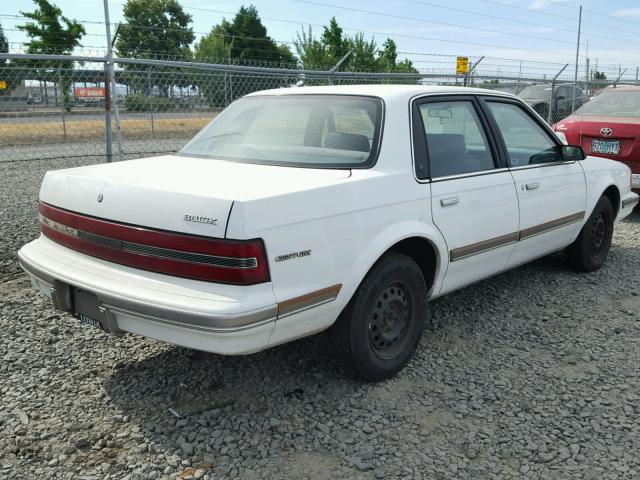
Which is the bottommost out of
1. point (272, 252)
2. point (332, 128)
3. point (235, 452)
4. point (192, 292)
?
point (235, 452)

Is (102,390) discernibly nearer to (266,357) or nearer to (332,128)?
(266,357)

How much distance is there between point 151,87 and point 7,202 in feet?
9.95

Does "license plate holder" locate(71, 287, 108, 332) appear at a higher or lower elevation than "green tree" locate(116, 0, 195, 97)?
lower

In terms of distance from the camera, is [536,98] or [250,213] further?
[536,98]

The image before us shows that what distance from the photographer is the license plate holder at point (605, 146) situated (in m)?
7.80

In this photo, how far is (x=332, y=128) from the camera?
12.0 ft

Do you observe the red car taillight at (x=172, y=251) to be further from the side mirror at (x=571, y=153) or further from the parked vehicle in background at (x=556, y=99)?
the parked vehicle in background at (x=556, y=99)

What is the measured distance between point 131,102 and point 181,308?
806cm

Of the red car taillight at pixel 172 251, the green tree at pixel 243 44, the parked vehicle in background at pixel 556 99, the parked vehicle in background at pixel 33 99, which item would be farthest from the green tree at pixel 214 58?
the parked vehicle in background at pixel 556 99

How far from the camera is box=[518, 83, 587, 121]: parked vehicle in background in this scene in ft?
49.6

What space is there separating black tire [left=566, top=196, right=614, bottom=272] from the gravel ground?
899 millimetres

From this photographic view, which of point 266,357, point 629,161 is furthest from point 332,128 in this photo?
point 629,161

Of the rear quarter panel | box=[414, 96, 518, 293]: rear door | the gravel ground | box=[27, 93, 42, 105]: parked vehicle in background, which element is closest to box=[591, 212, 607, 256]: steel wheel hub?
the rear quarter panel

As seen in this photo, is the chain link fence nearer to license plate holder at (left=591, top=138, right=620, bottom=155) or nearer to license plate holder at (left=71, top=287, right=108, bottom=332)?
license plate holder at (left=591, top=138, right=620, bottom=155)
